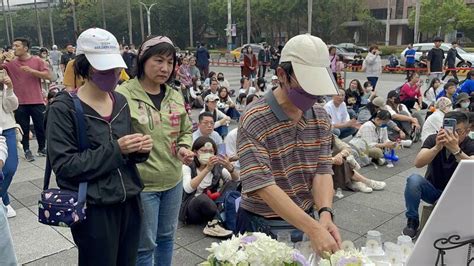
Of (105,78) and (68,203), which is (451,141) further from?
(68,203)

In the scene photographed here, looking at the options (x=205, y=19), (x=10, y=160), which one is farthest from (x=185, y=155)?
(x=205, y=19)

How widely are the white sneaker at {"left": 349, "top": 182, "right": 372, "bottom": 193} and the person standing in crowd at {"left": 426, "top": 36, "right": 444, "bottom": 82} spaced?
857 centimetres

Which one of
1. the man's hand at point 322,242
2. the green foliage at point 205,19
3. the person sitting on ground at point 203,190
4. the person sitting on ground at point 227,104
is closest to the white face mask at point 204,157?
the person sitting on ground at point 203,190

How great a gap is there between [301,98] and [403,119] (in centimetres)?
644

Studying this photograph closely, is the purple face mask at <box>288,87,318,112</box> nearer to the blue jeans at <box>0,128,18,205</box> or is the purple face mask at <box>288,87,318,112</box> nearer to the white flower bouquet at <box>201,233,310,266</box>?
the white flower bouquet at <box>201,233,310,266</box>

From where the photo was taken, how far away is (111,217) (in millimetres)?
2053

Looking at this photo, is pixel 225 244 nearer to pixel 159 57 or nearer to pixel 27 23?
pixel 159 57

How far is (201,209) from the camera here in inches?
164

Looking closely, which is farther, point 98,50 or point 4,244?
point 4,244

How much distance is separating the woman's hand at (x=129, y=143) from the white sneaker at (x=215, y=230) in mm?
2202

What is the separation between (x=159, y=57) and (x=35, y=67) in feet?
14.6

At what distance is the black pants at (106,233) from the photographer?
2.00 meters

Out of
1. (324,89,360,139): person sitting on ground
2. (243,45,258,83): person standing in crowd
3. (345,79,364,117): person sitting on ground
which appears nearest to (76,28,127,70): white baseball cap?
(324,89,360,139): person sitting on ground

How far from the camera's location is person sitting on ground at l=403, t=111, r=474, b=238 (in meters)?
3.57
